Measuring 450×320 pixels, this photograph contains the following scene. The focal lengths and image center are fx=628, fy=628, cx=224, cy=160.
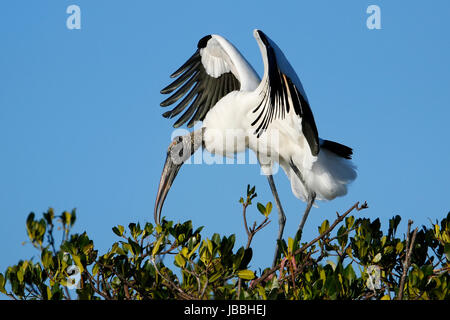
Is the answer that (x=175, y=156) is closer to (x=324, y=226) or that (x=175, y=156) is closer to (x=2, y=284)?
(x=324, y=226)

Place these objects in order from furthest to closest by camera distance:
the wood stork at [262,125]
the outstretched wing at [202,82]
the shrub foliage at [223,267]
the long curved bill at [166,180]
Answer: the outstretched wing at [202,82] < the long curved bill at [166,180] < the wood stork at [262,125] < the shrub foliage at [223,267]

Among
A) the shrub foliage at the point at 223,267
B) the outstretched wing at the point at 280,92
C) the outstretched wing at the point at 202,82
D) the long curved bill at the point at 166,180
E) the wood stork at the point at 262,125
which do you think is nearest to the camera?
the shrub foliage at the point at 223,267

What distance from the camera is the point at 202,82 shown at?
6.66m

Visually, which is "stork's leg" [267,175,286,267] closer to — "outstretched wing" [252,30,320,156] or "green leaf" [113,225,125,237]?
"outstretched wing" [252,30,320,156]

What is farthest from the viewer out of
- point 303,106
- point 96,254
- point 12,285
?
point 303,106

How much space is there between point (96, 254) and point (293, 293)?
110 cm

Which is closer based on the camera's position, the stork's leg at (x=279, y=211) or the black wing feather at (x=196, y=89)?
the stork's leg at (x=279, y=211)

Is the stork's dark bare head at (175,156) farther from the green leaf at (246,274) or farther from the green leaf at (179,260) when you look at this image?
the green leaf at (246,274)

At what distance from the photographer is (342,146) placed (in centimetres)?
573

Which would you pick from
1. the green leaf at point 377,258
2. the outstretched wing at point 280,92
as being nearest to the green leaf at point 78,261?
the green leaf at point 377,258

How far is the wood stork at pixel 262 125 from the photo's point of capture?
4859 mm

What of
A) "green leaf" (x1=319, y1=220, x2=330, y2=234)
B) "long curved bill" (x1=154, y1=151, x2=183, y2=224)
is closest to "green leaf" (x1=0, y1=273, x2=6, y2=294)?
"green leaf" (x1=319, y1=220, x2=330, y2=234)
